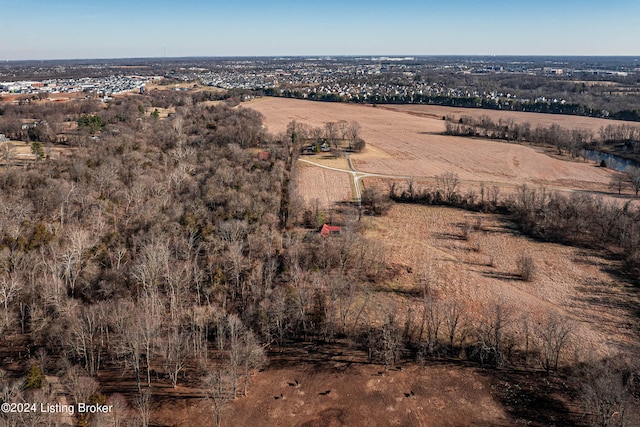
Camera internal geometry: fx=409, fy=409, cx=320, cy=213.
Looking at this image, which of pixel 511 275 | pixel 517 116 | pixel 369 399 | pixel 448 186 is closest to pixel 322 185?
pixel 448 186

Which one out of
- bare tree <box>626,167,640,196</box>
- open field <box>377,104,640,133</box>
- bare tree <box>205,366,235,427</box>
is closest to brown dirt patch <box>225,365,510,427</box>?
bare tree <box>205,366,235,427</box>

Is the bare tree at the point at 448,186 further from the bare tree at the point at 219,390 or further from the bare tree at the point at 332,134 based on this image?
the bare tree at the point at 219,390

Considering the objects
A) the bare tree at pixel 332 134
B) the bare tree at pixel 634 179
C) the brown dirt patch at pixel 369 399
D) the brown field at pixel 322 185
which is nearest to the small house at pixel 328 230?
the brown field at pixel 322 185

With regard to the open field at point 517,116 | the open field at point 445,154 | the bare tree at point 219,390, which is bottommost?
the bare tree at point 219,390

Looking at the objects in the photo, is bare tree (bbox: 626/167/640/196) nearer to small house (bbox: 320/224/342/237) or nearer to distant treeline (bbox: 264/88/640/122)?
small house (bbox: 320/224/342/237)

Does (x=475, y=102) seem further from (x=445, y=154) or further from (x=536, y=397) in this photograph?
(x=536, y=397)
